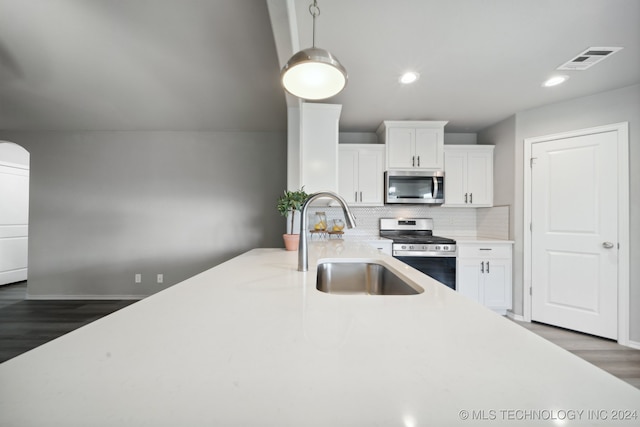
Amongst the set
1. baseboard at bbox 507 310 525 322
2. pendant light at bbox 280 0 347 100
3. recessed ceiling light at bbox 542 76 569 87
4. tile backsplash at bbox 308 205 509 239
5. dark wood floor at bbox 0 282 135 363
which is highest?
recessed ceiling light at bbox 542 76 569 87

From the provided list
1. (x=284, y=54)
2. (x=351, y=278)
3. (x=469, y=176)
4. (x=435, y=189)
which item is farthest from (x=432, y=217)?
(x=284, y=54)

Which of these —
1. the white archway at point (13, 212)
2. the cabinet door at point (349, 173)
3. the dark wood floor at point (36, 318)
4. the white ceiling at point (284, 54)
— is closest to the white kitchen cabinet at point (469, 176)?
the white ceiling at point (284, 54)

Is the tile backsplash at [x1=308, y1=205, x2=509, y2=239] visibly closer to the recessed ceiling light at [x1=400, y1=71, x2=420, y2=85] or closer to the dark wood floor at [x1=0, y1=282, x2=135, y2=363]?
the recessed ceiling light at [x1=400, y1=71, x2=420, y2=85]

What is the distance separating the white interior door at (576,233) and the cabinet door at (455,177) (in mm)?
696

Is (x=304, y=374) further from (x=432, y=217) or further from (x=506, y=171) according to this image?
(x=506, y=171)

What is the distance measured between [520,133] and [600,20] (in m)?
1.46

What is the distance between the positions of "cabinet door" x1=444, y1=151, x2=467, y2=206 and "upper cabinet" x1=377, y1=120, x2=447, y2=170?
0.19 metres

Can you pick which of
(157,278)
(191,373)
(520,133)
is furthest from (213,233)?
(520,133)

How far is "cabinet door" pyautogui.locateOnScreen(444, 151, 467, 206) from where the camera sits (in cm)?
323

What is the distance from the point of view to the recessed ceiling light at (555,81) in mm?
2191

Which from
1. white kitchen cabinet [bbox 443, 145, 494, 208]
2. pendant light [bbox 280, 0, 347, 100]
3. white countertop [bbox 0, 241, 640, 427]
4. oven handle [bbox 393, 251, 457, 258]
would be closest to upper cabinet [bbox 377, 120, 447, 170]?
white kitchen cabinet [bbox 443, 145, 494, 208]

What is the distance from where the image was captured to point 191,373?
1.20 ft

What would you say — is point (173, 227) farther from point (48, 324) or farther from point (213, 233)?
point (48, 324)

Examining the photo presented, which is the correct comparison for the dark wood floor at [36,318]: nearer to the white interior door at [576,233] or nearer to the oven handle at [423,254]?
the oven handle at [423,254]
